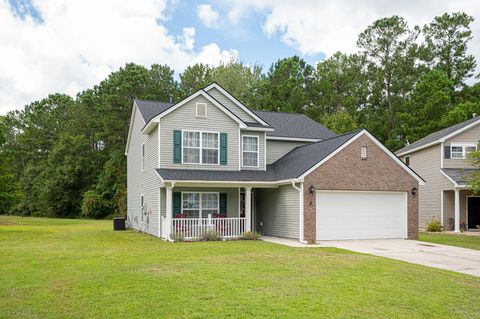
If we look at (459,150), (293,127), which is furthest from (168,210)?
(459,150)

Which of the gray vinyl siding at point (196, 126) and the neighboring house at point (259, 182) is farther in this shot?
the gray vinyl siding at point (196, 126)

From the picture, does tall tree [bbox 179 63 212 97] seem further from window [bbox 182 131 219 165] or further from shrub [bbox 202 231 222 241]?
shrub [bbox 202 231 222 241]

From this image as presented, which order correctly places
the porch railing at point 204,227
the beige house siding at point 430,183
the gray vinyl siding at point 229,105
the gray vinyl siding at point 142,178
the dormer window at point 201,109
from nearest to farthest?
the porch railing at point 204,227, the dormer window at point 201,109, the gray vinyl siding at point 142,178, the gray vinyl siding at point 229,105, the beige house siding at point 430,183

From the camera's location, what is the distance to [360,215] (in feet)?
64.7

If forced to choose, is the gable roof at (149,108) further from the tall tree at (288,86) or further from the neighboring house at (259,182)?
the tall tree at (288,86)

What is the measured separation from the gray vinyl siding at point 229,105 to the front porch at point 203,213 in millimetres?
3763

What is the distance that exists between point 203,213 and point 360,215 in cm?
703

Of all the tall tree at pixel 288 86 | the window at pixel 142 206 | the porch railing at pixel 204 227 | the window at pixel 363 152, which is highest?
the tall tree at pixel 288 86

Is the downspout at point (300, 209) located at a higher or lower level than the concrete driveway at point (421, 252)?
higher

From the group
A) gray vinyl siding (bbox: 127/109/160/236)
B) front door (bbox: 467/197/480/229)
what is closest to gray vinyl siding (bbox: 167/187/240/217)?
gray vinyl siding (bbox: 127/109/160/236)

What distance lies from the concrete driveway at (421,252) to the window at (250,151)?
556 centimetres

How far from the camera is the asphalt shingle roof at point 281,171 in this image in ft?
62.2

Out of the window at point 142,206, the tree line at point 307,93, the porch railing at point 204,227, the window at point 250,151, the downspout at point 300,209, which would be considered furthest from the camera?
the tree line at point 307,93

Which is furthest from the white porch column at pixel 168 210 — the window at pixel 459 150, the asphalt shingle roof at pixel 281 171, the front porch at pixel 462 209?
the window at pixel 459 150
